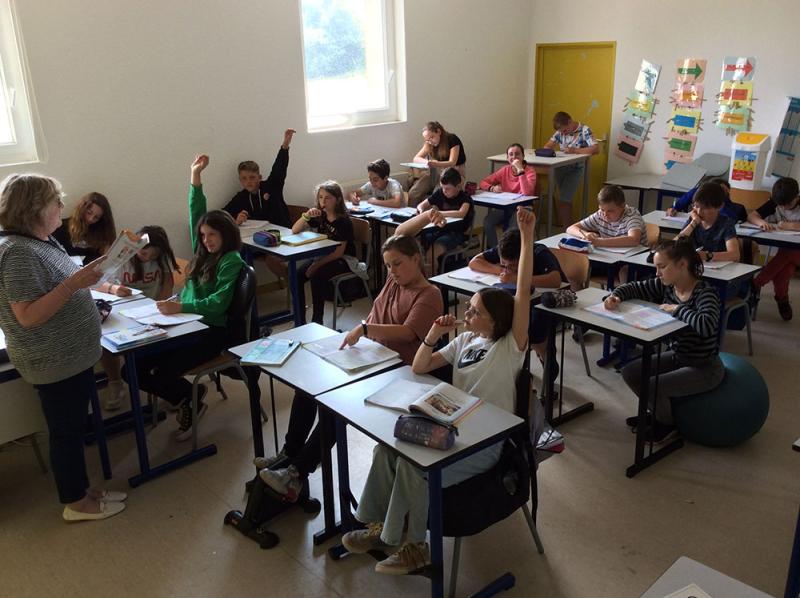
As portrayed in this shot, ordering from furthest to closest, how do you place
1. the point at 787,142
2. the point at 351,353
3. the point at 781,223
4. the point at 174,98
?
the point at 787,142 < the point at 174,98 < the point at 781,223 < the point at 351,353

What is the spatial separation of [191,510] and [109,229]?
7.48 feet

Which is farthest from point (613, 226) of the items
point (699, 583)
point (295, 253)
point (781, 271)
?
Result: point (699, 583)

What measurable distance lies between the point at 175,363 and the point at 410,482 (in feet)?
5.82

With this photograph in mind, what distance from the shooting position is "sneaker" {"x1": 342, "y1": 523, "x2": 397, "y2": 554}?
280 cm

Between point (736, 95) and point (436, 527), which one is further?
point (736, 95)

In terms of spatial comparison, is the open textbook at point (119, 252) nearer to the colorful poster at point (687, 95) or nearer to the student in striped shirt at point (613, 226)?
the student in striped shirt at point (613, 226)

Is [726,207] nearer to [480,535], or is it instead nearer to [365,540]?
[480,535]

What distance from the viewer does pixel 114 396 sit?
14.3 ft

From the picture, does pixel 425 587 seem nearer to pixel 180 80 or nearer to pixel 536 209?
pixel 180 80

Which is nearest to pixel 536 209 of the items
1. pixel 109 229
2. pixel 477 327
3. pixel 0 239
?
pixel 109 229

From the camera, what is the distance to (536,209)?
7.77 metres

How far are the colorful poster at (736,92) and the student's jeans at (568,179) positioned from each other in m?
1.51

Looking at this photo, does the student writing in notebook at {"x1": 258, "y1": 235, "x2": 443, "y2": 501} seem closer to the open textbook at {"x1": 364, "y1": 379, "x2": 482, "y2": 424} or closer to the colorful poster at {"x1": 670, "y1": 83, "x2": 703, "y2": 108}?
the open textbook at {"x1": 364, "y1": 379, "x2": 482, "y2": 424}

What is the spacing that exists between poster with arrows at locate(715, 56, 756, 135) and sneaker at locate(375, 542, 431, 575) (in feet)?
19.4
